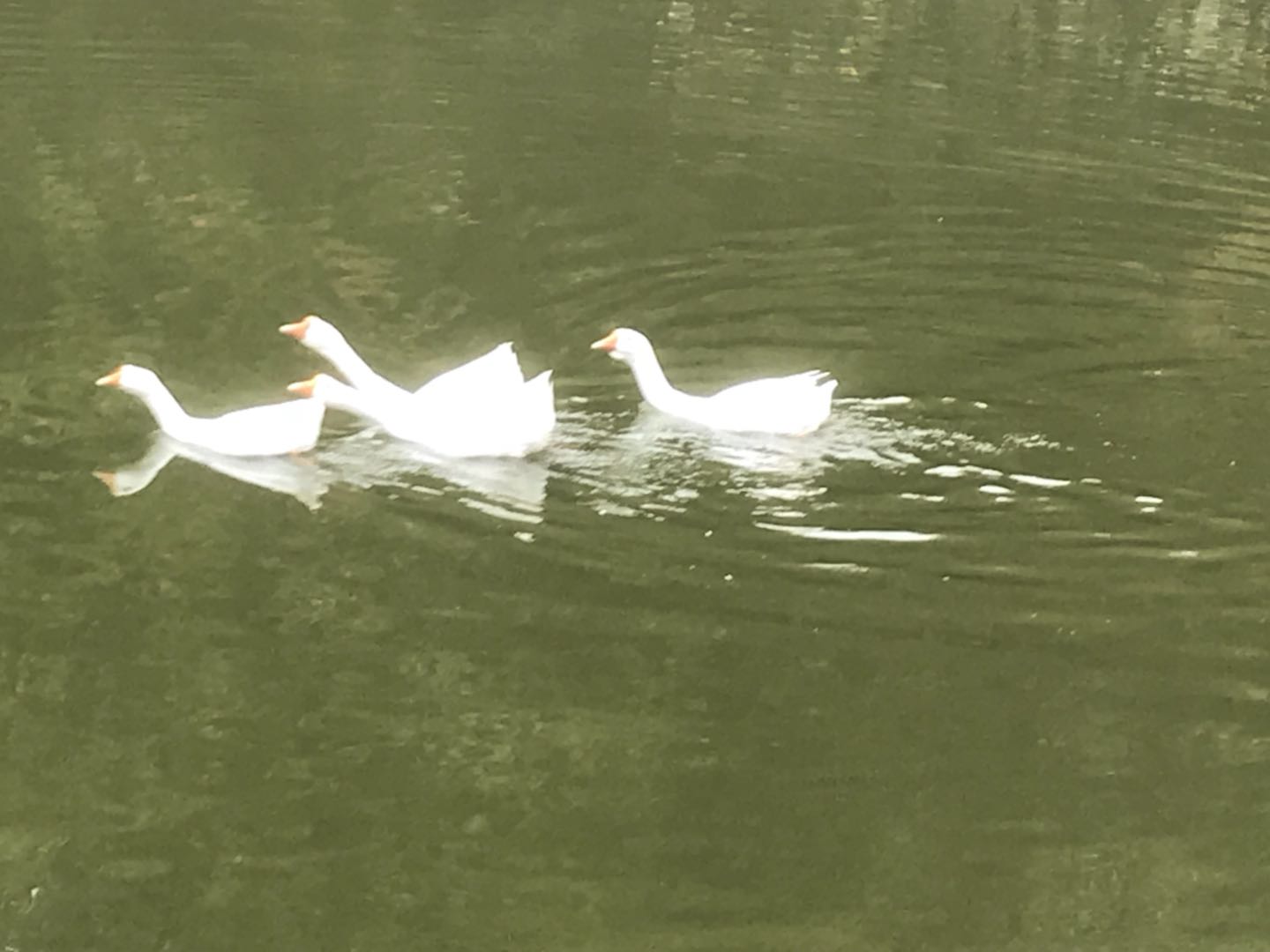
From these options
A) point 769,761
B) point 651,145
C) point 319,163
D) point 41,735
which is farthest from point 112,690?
point 651,145

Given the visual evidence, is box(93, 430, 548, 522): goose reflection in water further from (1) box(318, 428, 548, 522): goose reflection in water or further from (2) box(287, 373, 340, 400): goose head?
(2) box(287, 373, 340, 400): goose head

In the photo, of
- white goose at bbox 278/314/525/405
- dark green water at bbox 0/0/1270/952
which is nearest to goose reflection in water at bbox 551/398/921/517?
dark green water at bbox 0/0/1270/952

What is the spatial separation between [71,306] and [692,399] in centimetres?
267

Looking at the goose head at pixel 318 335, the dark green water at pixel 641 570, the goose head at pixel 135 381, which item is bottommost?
the dark green water at pixel 641 570

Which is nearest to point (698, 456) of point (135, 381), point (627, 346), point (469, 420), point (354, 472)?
point (627, 346)

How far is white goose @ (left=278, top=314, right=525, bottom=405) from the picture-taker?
19.6ft

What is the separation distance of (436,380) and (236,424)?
0.70m

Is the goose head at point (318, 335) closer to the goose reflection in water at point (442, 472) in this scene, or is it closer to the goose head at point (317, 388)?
the goose head at point (317, 388)

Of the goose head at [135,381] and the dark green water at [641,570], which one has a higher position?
the goose head at [135,381]

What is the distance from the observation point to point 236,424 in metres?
5.94

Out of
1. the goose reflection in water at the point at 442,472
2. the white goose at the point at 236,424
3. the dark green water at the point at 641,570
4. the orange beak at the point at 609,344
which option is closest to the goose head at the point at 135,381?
the white goose at the point at 236,424

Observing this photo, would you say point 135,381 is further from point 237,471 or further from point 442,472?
point 442,472

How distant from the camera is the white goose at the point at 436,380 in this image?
5.98 metres

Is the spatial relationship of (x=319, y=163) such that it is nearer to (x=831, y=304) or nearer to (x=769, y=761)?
(x=831, y=304)
